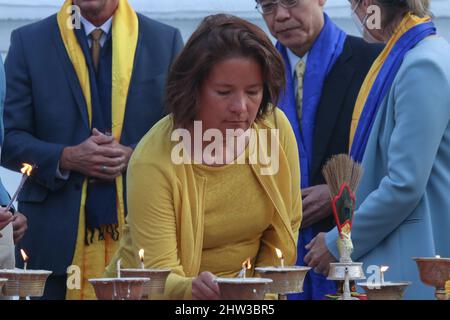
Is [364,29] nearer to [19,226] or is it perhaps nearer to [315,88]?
[315,88]

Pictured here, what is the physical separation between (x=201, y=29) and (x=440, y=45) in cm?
116

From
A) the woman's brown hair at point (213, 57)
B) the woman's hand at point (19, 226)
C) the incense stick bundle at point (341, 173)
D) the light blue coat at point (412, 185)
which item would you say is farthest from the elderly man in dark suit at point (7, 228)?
the light blue coat at point (412, 185)

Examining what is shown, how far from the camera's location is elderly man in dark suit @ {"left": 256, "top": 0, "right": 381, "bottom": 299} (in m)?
5.70

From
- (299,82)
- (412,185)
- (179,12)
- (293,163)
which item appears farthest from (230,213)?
(179,12)

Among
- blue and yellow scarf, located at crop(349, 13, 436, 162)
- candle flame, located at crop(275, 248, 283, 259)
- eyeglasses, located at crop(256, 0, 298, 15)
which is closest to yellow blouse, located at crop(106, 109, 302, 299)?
candle flame, located at crop(275, 248, 283, 259)

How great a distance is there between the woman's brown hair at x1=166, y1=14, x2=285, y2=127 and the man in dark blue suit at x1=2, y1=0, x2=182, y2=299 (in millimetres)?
1444

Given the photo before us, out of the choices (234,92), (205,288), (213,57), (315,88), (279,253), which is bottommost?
(205,288)

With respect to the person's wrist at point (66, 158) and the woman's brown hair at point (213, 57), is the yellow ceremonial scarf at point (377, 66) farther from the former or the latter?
the person's wrist at point (66, 158)

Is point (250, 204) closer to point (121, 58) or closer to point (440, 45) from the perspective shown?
point (440, 45)

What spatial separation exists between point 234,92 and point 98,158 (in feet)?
5.26

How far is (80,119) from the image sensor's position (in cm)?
597

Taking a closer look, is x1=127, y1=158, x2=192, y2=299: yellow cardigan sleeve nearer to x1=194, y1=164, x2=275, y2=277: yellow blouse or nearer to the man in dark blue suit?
x1=194, y1=164, x2=275, y2=277: yellow blouse

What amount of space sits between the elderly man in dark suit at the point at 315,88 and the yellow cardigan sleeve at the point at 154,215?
136cm

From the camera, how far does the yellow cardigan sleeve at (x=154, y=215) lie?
4344 millimetres
